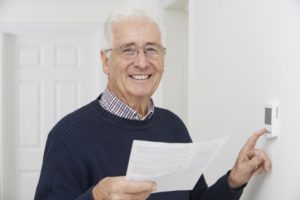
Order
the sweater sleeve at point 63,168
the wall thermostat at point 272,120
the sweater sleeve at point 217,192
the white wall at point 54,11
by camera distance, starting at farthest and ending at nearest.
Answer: the white wall at point 54,11 → the sweater sleeve at point 217,192 → the wall thermostat at point 272,120 → the sweater sleeve at point 63,168

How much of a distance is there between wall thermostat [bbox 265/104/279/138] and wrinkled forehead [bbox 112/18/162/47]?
0.37m

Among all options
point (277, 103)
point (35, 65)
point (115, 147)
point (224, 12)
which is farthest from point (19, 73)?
point (277, 103)

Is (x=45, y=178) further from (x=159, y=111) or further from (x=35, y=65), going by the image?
(x=35, y=65)

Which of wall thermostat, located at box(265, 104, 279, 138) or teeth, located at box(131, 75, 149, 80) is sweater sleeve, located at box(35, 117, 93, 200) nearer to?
teeth, located at box(131, 75, 149, 80)

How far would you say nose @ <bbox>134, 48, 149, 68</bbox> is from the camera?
1077 millimetres

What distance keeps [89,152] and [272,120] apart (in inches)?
19.6

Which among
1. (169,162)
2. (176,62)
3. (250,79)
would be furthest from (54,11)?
(169,162)

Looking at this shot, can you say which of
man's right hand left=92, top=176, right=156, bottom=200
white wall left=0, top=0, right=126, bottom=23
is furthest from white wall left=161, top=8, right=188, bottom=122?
man's right hand left=92, top=176, right=156, bottom=200

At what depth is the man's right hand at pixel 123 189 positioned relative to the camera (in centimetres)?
78

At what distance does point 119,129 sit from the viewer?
108cm

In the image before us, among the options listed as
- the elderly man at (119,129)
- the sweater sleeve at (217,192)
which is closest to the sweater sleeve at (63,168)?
the elderly man at (119,129)

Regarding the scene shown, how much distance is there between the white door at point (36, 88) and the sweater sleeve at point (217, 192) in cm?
221

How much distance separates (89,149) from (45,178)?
13cm

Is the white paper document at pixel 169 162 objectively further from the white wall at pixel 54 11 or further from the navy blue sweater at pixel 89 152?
the white wall at pixel 54 11
